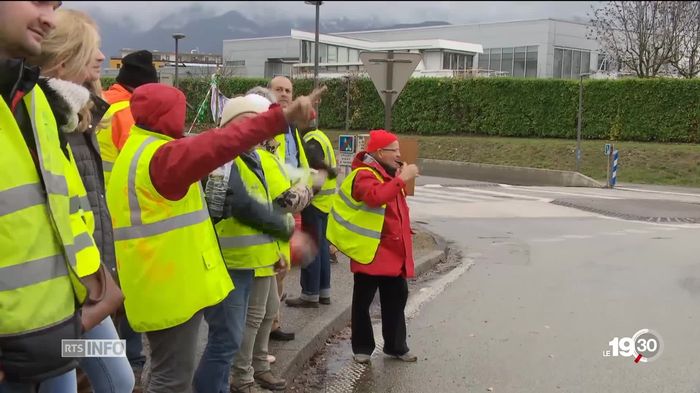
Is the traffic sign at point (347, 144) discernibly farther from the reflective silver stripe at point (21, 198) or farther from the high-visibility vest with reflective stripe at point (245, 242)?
the reflective silver stripe at point (21, 198)

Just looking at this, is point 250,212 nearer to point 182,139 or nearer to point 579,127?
point 182,139

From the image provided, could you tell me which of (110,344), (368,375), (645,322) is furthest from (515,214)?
(110,344)

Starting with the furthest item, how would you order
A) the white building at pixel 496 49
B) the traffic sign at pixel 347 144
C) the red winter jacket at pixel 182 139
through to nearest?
the white building at pixel 496 49 → the traffic sign at pixel 347 144 → the red winter jacket at pixel 182 139

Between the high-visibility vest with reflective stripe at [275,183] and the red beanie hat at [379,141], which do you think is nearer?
the high-visibility vest with reflective stripe at [275,183]

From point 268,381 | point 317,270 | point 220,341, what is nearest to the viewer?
point 220,341

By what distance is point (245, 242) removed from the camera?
3857mm

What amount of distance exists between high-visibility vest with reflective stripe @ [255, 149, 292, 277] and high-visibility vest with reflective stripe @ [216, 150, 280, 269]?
62 mm

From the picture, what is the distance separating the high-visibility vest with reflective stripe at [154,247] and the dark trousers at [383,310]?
2.21 m

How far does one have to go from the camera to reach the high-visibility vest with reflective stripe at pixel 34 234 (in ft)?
6.46

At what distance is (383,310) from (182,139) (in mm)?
2798

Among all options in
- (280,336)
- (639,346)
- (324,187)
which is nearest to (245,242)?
(280,336)

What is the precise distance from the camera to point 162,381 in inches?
122

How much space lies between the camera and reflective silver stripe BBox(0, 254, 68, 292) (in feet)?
6.45

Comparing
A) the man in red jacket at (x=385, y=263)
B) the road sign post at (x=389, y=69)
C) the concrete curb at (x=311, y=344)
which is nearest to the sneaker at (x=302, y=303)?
the concrete curb at (x=311, y=344)
